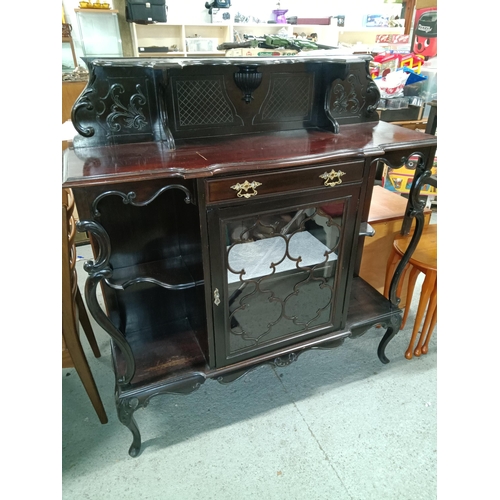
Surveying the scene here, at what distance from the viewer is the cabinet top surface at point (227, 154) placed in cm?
94

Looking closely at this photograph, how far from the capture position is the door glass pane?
1.17 meters

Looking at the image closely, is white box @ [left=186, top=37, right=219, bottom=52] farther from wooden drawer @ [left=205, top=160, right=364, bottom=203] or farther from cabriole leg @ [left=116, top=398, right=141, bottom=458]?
cabriole leg @ [left=116, top=398, right=141, bottom=458]

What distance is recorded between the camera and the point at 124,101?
1148 millimetres

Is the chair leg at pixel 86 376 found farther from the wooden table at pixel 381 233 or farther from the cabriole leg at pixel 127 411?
the wooden table at pixel 381 233

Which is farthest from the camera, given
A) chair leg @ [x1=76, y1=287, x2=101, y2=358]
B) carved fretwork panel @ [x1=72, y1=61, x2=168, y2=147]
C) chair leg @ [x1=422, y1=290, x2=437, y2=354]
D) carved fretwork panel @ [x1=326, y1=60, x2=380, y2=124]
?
chair leg @ [x1=422, y1=290, x2=437, y2=354]

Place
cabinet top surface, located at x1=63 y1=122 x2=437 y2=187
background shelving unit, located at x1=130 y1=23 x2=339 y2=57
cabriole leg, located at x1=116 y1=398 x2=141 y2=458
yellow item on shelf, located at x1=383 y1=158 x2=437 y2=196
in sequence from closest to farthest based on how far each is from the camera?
cabinet top surface, located at x1=63 y1=122 x2=437 y2=187 < cabriole leg, located at x1=116 y1=398 x2=141 y2=458 < yellow item on shelf, located at x1=383 y1=158 x2=437 y2=196 < background shelving unit, located at x1=130 y1=23 x2=339 y2=57

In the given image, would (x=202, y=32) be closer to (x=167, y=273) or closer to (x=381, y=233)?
(x=381, y=233)

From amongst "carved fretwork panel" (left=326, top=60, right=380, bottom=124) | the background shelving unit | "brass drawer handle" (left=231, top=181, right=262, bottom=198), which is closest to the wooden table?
"carved fretwork panel" (left=326, top=60, right=380, bottom=124)

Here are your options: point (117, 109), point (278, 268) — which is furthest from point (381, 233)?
point (117, 109)

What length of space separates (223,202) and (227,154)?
Answer: 157 millimetres

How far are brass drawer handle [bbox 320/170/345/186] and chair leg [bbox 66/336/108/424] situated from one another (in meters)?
1.05

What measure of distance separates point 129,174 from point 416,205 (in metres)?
1.09
